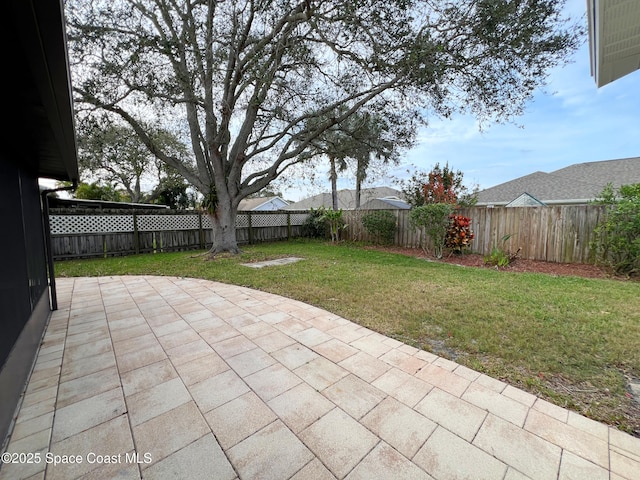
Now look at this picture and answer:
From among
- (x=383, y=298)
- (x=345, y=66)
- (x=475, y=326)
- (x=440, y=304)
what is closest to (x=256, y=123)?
(x=345, y=66)

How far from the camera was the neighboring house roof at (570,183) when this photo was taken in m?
11.5

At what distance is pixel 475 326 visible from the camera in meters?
2.97

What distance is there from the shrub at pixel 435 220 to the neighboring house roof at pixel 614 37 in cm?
365

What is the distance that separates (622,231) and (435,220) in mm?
3521

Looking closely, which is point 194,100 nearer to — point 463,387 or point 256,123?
point 256,123

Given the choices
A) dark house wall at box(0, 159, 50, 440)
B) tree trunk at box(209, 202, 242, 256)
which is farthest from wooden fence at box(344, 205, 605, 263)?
dark house wall at box(0, 159, 50, 440)

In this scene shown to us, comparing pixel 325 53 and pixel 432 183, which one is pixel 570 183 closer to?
pixel 432 183

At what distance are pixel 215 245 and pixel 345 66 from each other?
6.14 metres

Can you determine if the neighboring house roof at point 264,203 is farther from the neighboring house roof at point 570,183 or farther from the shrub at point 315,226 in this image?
the neighboring house roof at point 570,183

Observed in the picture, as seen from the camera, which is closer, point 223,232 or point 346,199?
point 223,232

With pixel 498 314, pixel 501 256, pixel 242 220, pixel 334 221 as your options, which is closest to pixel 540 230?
pixel 501 256

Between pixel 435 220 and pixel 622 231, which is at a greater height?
pixel 435 220

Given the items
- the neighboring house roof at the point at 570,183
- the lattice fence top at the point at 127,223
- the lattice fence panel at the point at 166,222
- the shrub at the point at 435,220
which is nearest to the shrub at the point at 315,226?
the lattice fence top at the point at 127,223

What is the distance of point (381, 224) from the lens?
9.89 meters
